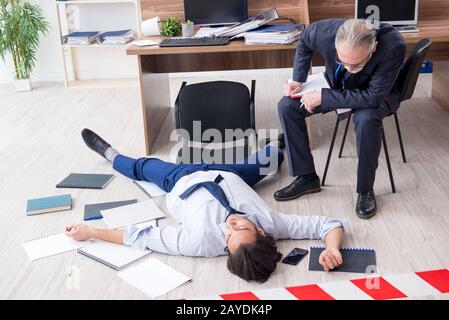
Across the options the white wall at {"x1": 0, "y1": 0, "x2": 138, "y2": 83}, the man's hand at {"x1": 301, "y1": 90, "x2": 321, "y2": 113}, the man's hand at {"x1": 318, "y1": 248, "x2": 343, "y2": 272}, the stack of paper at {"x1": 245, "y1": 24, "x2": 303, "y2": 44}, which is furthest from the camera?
the white wall at {"x1": 0, "y1": 0, "x2": 138, "y2": 83}

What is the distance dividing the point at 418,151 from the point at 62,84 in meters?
3.40

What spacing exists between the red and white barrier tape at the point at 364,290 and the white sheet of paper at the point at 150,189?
3.32ft

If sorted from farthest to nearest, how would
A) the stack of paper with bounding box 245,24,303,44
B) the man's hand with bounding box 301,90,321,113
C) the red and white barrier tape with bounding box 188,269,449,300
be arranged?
1. the stack of paper with bounding box 245,24,303,44
2. the man's hand with bounding box 301,90,321,113
3. the red and white barrier tape with bounding box 188,269,449,300

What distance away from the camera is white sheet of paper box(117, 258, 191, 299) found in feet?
8.14

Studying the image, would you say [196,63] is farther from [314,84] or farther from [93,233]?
[93,233]

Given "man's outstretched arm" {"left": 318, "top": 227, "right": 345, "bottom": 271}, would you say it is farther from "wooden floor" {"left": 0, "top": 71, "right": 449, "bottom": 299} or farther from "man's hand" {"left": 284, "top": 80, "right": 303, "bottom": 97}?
"man's hand" {"left": 284, "top": 80, "right": 303, "bottom": 97}

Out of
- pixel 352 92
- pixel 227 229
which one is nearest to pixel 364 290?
pixel 227 229

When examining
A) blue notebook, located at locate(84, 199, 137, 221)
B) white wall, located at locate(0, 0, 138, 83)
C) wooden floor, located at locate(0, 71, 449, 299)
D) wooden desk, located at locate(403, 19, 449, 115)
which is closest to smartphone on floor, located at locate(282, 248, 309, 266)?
wooden floor, located at locate(0, 71, 449, 299)

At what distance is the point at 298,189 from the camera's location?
3.25 meters

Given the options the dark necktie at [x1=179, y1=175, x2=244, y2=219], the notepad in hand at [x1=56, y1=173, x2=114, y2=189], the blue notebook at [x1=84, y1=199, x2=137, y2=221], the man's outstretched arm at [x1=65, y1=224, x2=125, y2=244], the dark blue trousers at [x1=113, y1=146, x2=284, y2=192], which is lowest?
the blue notebook at [x1=84, y1=199, x2=137, y2=221]

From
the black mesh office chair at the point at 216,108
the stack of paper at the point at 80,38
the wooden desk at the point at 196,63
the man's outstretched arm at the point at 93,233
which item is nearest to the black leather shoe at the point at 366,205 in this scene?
the black mesh office chair at the point at 216,108

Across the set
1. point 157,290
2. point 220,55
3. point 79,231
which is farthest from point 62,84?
point 157,290

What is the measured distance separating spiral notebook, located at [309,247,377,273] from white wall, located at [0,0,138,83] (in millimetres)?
3599

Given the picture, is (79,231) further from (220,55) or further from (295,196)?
(220,55)
